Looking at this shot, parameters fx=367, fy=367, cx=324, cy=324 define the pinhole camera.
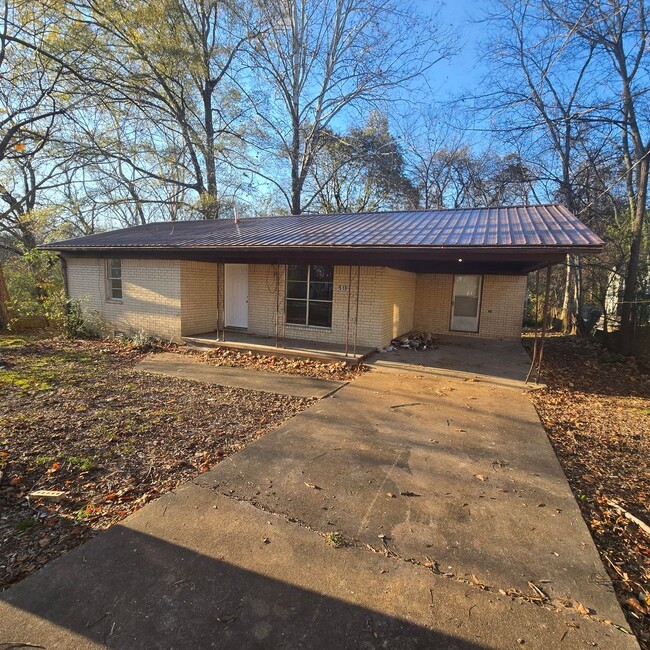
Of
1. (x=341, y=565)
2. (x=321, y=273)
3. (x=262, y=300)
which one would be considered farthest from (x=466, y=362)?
(x=341, y=565)

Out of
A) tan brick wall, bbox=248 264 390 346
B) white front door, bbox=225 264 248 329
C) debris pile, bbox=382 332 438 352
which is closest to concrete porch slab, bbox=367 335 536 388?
debris pile, bbox=382 332 438 352

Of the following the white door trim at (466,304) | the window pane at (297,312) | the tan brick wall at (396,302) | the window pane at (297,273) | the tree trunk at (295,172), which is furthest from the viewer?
the tree trunk at (295,172)

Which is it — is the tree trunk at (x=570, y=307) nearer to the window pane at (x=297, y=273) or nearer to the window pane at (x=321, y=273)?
the window pane at (x=321, y=273)

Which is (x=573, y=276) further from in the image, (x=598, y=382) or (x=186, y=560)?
(x=186, y=560)

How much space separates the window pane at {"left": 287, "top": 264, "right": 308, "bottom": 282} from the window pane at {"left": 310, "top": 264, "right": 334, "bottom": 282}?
0.25 metres

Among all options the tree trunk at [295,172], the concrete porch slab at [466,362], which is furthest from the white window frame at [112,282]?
the tree trunk at [295,172]

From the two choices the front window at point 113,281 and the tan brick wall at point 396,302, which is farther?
the front window at point 113,281

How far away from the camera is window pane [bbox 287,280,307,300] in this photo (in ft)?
33.4

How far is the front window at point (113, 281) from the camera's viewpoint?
37.6 ft

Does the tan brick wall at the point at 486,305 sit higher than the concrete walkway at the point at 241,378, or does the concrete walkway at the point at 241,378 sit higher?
the tan brick wall at the point at 486,305

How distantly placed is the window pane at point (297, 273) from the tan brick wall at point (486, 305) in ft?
16.3

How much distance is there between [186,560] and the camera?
7.83 feet

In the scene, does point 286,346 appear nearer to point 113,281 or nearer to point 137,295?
→ point 137,295

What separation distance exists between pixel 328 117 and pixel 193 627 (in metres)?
23.2
